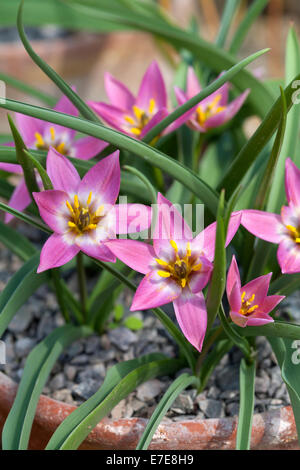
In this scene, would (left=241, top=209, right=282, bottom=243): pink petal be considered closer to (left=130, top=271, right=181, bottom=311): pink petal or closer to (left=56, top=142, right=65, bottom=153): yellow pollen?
(left=130, top=271, right=181, bottom=311): pink petal

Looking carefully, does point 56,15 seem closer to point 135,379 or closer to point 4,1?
point 4,1

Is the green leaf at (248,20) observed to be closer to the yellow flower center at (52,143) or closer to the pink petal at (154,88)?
the pink petal at (154,88)

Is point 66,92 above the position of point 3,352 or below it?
above

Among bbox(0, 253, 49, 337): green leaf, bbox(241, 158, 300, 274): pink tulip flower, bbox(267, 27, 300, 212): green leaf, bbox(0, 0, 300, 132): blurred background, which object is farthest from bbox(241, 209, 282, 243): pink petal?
bbox(0, 0, 300, 132): blurred background

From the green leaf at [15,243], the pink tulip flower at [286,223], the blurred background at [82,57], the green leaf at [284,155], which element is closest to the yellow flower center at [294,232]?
the pink tulip flower at [286,223]

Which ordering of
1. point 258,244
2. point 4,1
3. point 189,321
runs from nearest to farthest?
point 189,321 → point 258,244 → point 4,1
